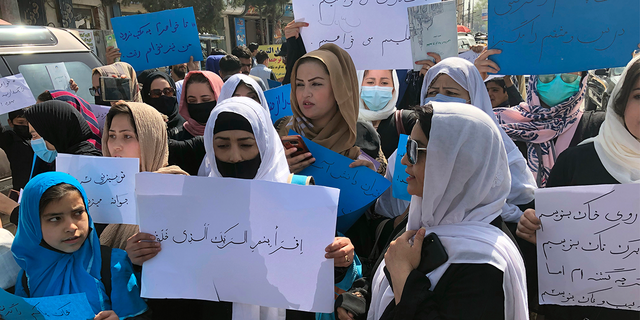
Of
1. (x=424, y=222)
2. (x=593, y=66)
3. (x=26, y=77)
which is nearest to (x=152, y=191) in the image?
(x=424, y=222)

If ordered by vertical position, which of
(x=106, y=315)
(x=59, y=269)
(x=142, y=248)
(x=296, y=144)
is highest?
(x=296, y=144)

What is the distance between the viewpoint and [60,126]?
8.68 feet

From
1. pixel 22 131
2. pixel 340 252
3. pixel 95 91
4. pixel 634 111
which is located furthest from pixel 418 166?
pixel 95 91

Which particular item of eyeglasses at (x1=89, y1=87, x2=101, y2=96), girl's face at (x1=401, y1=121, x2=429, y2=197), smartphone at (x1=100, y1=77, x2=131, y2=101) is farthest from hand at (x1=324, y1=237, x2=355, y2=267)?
eyeglasses at (x1=89, y1=87, x2=101, y2=96)

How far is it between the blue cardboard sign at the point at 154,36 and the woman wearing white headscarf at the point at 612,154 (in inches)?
128

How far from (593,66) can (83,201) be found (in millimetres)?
2594

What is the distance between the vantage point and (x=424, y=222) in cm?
152

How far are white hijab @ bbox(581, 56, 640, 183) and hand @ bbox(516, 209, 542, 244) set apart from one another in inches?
21.5

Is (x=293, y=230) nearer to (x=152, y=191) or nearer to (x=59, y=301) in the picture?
(x=152, y=191)

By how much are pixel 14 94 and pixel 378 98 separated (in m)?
3.11

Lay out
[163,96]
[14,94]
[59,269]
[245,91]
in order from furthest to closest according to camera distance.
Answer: [163,96], [14,94], [245,91], [59,269]

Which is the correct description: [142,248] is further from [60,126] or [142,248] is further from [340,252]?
[60,126]

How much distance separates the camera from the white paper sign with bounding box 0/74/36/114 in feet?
11.4

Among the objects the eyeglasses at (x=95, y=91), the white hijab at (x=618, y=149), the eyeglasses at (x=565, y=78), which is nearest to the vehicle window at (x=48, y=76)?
the eyeglasses at (x=95, y=91)
